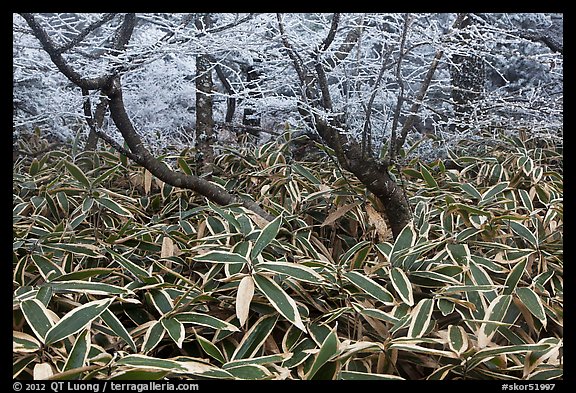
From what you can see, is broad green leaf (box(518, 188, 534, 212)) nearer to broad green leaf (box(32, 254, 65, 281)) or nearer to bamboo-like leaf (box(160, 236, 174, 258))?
bamboo-like leaf (box(160, 236, 174, 258))

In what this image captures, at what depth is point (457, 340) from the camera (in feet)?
2.09

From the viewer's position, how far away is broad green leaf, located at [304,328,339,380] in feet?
1.92

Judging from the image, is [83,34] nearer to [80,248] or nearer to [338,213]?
[80,248]

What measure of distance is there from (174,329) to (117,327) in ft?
0.28

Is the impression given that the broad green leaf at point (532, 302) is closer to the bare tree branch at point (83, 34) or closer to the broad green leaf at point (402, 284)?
the broad green leaf at point (402, 284)

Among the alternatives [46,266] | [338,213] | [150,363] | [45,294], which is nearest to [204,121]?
[338,213]

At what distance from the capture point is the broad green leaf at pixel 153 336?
0.62 meters

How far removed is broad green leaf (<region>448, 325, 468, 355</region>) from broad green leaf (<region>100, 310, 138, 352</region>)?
425mm

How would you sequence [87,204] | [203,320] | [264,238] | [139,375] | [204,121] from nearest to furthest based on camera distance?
[139,375], [203,320], [264,238], [87,204], [204,121]

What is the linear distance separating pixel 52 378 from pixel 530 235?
812 mm

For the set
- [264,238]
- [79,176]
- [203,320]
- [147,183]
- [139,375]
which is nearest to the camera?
[139,375]
